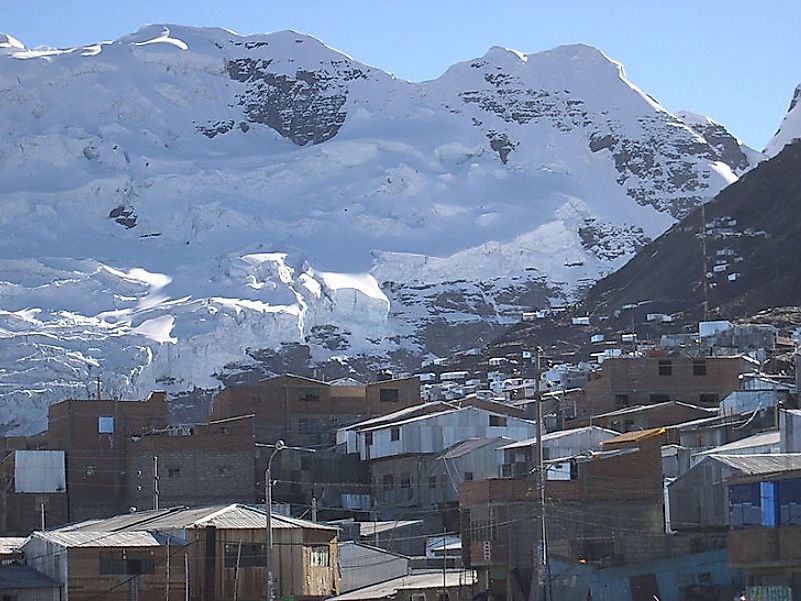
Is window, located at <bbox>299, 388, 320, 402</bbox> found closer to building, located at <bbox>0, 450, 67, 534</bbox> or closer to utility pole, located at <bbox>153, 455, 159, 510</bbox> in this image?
building, located at <bbox>0, 450, 67, 534</bbox>

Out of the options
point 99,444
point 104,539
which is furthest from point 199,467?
point 104,539

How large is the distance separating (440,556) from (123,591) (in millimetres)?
11830

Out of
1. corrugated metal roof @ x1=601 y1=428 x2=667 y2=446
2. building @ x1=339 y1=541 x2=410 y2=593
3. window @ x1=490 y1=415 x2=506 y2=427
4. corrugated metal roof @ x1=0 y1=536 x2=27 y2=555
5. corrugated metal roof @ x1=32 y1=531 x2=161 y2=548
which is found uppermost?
window @ x1=490 y1=415 x2=506 y2=427

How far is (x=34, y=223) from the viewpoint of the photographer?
623 ft

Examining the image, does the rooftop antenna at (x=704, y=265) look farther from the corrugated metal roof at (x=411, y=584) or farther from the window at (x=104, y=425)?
the corrugated metal roof at (x=411, y=584)

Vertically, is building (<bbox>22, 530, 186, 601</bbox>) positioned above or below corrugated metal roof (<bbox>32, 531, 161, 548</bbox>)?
below

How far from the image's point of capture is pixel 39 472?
233ft

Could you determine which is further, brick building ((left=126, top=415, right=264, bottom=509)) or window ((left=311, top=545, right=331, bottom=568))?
brick building ((left=126, top=415, right=264, bottom=509))

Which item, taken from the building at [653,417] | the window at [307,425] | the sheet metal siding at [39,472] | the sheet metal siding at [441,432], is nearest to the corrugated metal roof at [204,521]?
the sheet metal siding at [441,432]

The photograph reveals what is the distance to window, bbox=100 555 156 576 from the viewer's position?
139ft

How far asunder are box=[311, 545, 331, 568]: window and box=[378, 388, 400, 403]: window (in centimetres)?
3555

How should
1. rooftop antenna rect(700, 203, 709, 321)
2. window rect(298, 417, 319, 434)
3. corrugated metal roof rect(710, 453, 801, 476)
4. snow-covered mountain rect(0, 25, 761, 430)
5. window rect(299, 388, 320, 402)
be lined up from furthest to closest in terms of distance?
snow-covered mountain rect(0, 25, 761, 430)
rooftop antenna rect(700, 203, 709, 321)
window rect(299, 388, 320, 402)
window rect(298, 417, 319, 434)
corrugated metal roof rect(710, 453, 801, 476)

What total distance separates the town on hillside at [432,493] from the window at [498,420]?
8cm

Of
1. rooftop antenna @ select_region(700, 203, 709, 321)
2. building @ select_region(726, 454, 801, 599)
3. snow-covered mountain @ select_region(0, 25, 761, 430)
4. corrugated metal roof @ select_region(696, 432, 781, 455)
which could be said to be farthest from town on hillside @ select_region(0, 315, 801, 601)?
snow-covered mountain @ select_region(0, 25, 761, 430)
